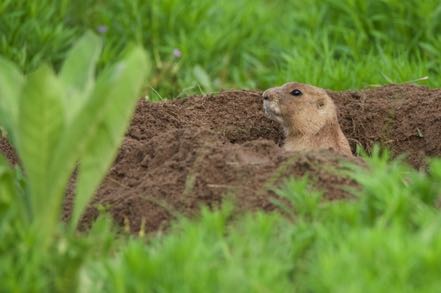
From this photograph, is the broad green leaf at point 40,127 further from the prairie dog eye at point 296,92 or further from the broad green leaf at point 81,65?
the prairie dog eye at point 296,92

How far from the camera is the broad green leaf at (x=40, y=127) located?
3.62 m

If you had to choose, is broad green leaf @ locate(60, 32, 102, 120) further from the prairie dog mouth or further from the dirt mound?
the dirt mound

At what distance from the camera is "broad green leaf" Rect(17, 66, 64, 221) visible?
362 cm

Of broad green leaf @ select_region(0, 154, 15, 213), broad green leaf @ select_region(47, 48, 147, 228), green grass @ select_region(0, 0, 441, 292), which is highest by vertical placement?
broad green leaf @ select_region(47, 48, 147, 228)

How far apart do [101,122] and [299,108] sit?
2664mm

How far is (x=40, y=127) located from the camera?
3697 millimetres

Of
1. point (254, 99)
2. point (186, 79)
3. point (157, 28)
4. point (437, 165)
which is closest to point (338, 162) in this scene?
point (437, 165)

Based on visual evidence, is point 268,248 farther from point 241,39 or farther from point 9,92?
point 241,39

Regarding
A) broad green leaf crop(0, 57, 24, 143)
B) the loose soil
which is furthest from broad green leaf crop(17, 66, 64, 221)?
the loose soil

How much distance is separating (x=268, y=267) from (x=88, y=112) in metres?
0.90

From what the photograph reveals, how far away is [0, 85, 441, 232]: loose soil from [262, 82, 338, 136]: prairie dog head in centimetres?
18

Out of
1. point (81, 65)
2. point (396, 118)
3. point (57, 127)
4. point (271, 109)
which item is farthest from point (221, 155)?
point (396, 118)

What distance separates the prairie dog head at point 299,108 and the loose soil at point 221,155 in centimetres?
18

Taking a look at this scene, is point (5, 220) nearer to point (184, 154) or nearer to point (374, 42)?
point (184, 154)
